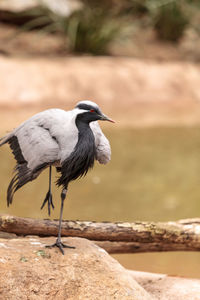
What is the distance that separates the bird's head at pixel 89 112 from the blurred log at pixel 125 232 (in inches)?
42.0

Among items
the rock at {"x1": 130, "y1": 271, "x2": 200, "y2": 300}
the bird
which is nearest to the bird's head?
the bird

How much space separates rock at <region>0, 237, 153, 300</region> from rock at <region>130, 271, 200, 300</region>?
0.62m

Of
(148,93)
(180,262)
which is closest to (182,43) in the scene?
(148,93)

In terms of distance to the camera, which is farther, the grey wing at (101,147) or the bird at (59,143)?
the grey wing at (101,147)

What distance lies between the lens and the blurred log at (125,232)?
314cm

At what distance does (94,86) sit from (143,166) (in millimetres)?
3277

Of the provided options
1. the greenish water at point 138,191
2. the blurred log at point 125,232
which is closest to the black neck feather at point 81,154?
the blurred log at point 125,232

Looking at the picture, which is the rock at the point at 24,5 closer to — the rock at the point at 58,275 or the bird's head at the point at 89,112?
the rock at the point at 58,275

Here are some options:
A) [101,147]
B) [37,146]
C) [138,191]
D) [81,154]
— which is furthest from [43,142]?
[138,191]

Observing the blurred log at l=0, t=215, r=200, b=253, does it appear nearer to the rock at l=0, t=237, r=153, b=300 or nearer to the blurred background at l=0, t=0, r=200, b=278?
the rock at l=0, t=237, r=153, b=300

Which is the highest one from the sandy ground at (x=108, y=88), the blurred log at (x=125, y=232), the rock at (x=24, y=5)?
the rock at (x=24, y=5)

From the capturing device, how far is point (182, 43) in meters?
13.2

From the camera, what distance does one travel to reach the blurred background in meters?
5.49

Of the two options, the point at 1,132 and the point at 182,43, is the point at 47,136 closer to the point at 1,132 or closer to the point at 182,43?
the point at 1,132
